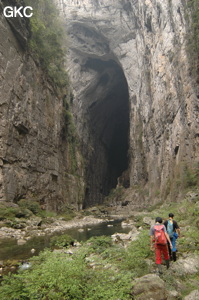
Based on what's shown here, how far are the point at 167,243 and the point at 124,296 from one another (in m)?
2.38

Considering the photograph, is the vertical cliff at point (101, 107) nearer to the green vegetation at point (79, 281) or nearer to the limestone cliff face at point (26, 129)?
the limestone cliff face at point (26, 129)

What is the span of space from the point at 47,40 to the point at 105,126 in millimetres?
34748

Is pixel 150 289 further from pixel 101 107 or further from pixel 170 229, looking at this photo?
pixel 101 107

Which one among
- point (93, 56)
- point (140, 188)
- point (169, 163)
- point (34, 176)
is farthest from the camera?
point (93, 56)

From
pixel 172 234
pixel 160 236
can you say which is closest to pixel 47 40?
pixel 172 234

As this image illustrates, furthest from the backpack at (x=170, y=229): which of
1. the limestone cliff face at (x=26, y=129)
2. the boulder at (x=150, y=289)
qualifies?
the limestone cliff face at (x=26, y=129)

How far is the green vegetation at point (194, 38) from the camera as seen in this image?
75.3ft

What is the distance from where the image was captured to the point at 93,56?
53562 mm

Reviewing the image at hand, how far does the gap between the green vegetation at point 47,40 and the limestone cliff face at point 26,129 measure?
5.12 ft

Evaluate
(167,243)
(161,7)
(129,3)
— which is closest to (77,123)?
(161,7)

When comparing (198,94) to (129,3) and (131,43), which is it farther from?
(129,3)

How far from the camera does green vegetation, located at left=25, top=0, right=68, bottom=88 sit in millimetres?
25469

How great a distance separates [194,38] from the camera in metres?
23.6

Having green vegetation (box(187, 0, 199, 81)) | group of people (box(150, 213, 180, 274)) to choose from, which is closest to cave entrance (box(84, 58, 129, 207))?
green vegetation (box(187, 0, 199, 81))
